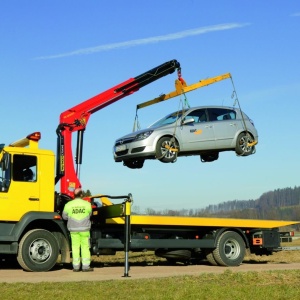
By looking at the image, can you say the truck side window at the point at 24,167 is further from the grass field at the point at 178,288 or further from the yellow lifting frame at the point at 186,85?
the yellow lifting frame at the point at 186,85

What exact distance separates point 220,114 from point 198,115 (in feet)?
2.69

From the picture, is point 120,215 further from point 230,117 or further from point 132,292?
point 230,117

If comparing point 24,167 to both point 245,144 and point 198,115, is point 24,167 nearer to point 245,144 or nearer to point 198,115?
point 198,115

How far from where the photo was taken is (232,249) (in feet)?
53.1

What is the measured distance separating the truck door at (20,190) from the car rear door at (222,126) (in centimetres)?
601

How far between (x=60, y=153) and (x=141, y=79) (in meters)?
3.26

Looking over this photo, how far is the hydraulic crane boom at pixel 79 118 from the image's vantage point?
1455 centimetres

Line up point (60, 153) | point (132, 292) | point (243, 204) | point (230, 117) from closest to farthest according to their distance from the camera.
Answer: point (132, 292) → point (60, 153) → point (230, 117) → point (243, 204)

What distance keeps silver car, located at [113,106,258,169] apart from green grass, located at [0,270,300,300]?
6295mm

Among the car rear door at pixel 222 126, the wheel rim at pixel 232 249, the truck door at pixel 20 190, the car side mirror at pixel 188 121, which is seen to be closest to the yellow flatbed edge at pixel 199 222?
the wheel rim at pixel 232 249

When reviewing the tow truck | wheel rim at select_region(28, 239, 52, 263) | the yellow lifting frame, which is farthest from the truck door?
the yellow lifting frame

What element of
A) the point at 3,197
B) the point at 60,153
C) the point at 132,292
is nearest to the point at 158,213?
the point at 60,153

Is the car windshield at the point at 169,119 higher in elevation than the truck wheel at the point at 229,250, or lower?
higher

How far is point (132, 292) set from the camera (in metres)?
9.14
